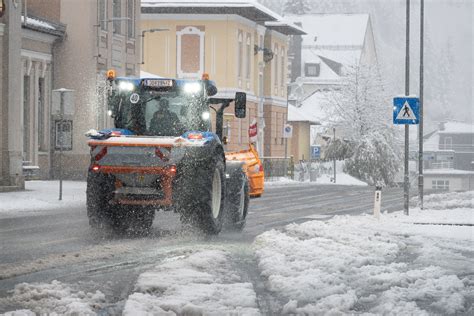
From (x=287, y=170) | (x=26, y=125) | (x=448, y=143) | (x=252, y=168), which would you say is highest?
(x=26, y=125)

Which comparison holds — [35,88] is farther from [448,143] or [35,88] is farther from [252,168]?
[448,143]

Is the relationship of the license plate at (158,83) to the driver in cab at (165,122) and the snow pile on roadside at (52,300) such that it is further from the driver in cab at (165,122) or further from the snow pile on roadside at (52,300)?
the snow pile on roadside at (52,300)

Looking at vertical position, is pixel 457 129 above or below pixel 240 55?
below

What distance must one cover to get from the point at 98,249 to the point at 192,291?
15.6ft

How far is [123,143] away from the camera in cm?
1775

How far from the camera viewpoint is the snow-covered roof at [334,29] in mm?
144875

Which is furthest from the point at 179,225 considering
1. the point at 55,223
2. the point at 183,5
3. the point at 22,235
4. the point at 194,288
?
the point at 183,5

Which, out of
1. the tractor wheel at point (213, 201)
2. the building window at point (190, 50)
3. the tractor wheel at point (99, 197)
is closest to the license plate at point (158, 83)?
the tractor wheel at point (213, 201)

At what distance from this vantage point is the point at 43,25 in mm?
42844

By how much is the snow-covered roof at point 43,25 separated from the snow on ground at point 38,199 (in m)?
5.91

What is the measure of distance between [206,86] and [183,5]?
44.7 meters

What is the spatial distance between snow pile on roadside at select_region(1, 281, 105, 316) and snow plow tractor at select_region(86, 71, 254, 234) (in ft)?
20.1

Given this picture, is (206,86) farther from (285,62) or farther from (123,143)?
(285,62)

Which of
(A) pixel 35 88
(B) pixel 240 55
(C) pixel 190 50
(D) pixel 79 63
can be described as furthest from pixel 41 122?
(B) pixel 240 55
